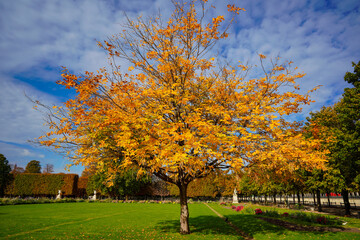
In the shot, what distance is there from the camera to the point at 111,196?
4981 cm

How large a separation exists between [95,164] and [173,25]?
25.0ft

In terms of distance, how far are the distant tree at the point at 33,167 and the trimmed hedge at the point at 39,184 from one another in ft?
131

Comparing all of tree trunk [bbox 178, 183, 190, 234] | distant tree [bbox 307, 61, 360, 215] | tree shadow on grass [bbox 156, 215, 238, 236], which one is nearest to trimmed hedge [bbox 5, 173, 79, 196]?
tree shadow on grass [bbox 156, 215, 238, 236]

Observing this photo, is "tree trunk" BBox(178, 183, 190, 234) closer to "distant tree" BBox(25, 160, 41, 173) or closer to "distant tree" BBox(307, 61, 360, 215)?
"distant tree" BBox(307, 61, 360, 215)

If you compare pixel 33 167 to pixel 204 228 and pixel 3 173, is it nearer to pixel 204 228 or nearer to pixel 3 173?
pixel 3 173

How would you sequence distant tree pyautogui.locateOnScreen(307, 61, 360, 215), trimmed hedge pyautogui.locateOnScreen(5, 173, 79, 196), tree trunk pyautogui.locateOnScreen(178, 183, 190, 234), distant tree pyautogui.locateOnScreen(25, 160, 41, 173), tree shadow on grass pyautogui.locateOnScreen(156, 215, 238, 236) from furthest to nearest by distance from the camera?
1. distant tree pyautogui.locateOnScreen(25, 160, 41, 173)
2. trimmed hedge pyautogui.locateOnScreen(5, 173, 79, 196)
3. distant tree pyautogui.locateOnScreen(307, 61, 360, 215)
4. tree shadow on grass pyautogui.locateOnScreen(156, 215, 238, 236)
5. tree trunk pyautogui.locateOnScreen(178, 183, 190, 234)

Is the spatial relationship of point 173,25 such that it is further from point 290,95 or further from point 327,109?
point 327,109

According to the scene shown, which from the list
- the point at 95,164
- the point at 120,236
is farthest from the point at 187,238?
the point at 95,164

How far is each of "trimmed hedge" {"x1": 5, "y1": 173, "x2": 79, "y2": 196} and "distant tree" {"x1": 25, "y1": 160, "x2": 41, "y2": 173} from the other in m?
39.8

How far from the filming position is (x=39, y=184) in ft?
146

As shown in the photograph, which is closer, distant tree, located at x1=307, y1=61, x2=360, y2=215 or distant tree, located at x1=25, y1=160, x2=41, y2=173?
distant tree, located at x1=307, y1=61, x2=360, y2=215

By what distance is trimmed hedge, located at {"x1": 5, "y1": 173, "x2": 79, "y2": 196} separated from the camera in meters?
43.3

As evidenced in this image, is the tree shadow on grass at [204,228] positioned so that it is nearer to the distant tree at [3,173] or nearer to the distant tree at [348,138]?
the distant tree at [348,138]

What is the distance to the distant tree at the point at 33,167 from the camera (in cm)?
7762
